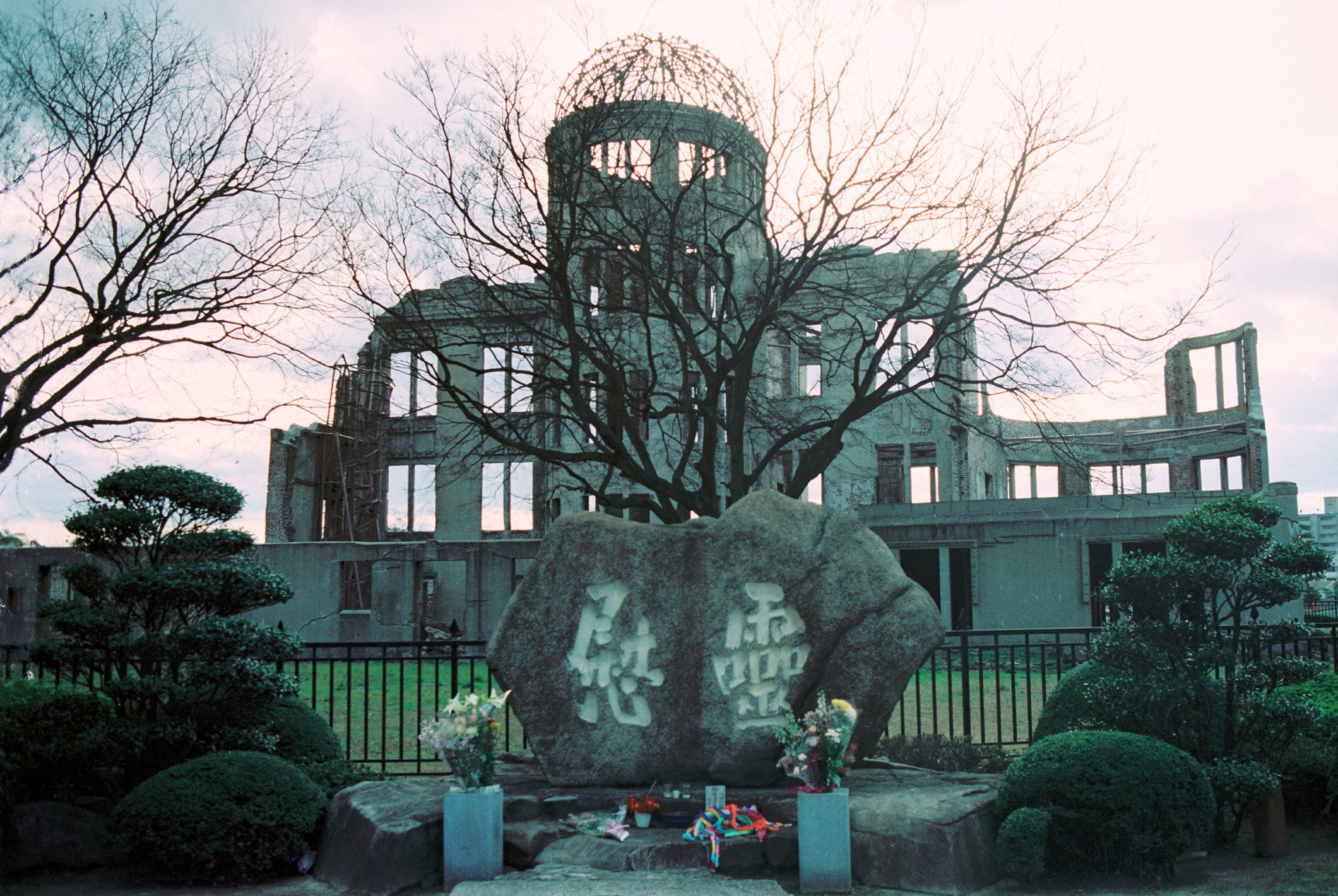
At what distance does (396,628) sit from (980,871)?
22265mm

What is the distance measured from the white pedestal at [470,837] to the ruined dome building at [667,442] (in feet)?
20.0

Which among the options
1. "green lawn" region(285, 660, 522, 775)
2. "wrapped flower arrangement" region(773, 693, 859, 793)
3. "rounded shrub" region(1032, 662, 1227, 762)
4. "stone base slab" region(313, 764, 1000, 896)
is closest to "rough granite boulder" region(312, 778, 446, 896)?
"stone base slab" region(313, 764, 1000, 896)

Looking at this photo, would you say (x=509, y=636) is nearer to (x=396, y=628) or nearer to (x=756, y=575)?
(x=756, y=575)

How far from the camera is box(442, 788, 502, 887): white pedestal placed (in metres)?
7.05

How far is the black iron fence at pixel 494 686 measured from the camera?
422 inches

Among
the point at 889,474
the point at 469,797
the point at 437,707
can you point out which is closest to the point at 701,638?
the point at 469,797

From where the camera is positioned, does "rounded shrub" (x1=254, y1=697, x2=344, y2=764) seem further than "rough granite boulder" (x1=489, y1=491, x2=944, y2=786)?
Yes

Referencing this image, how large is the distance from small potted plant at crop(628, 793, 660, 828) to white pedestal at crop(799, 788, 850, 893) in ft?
4.08

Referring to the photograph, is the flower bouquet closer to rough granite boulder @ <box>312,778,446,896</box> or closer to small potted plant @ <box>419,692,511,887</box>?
small potted plant @ <box>419,692,511,887</box>

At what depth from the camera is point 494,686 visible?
58.2ft

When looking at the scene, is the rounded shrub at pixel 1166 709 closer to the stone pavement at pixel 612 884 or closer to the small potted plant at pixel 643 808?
the stone pavement at pixel 612 884

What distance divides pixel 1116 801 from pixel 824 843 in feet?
6.07

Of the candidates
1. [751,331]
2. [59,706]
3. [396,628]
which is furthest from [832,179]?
[396,628]

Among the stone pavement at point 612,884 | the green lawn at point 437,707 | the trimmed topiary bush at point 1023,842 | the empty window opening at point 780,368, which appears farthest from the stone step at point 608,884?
the empty window opening at point 780,368
